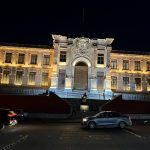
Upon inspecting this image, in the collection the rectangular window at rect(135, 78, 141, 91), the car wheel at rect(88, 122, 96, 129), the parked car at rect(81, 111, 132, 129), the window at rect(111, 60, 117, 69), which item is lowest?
the car wheel at rect(88, 122, 96, 129)

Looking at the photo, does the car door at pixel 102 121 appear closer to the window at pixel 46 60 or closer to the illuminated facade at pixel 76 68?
the illuminated facade at pixel 76 68

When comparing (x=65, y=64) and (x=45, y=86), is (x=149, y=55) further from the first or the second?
(x=45, y=86)

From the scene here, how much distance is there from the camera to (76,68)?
51.2 meters

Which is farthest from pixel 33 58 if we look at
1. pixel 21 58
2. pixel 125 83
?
pixel 125 83

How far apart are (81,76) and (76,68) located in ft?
6.35

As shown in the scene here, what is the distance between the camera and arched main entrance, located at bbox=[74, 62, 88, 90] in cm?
5078

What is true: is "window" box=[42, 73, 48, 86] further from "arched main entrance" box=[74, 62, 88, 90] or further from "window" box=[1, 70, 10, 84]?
"window" box=[1, 70, 10, 84]

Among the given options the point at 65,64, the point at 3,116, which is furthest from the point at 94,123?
the point at 65,64

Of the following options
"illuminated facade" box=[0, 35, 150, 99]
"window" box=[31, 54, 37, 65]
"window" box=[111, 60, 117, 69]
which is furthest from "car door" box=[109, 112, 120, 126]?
"window" box=[31, 54, 37, 65]

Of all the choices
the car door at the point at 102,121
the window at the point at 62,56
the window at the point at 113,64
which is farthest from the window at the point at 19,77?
the car door at the point at 102,121

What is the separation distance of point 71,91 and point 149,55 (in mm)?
19699

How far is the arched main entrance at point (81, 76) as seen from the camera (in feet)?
167

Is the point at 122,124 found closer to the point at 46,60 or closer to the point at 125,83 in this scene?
the point at 125,83

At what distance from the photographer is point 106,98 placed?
156 ft
